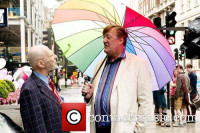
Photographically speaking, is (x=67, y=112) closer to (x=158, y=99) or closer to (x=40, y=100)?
(x=40, y=100)

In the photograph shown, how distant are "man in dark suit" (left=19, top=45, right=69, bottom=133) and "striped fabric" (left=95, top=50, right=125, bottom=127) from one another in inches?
16.0

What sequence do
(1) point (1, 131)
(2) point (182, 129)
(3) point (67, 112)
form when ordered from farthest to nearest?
(2) point (182, 129)
(1) point (1, 131)
(3) point (67, 112)

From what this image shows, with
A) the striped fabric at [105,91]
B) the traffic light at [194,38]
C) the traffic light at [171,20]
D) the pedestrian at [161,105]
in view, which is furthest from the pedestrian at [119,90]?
the traffic light at [171,20]

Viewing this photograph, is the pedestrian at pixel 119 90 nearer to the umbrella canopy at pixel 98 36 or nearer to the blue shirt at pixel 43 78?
the blue shirt at pixel 43 78

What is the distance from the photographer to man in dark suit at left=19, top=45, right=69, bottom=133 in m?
2.88

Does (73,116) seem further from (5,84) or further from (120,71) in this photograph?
(5,84)

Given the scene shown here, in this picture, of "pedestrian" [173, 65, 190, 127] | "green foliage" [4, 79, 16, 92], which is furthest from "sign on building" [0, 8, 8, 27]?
"pedestrian" [173, 65, 190, 127]

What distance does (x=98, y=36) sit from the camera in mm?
3938

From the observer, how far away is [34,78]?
3.08 metres

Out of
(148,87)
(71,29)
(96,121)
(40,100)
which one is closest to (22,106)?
(40,100)

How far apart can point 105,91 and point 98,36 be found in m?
1.11

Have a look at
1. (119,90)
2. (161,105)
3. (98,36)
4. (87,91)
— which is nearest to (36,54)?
(87,91)

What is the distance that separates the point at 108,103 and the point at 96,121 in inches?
9.4

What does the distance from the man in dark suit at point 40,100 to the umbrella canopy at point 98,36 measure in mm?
807
